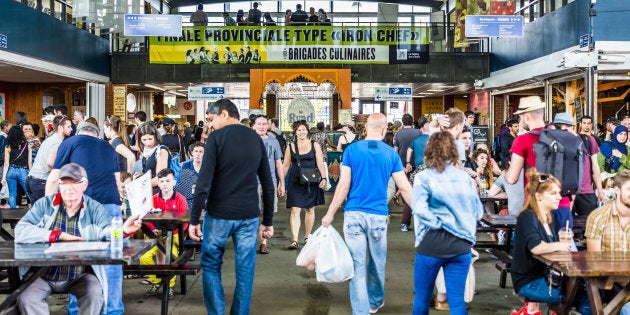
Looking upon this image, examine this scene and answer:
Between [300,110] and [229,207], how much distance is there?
1777 cm

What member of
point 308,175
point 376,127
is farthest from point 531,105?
point 308,175

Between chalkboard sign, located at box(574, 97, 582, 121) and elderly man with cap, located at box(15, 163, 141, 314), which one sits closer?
elderly man with cap, located at box(15, 163, 141, 314)

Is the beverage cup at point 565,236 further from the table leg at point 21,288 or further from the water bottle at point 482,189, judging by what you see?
the water bottle at point 482,189

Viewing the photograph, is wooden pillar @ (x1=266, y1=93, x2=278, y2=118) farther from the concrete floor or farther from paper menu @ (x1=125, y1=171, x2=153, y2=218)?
paper menu @ (x1=125, y1=171, x2=153, y2=218)

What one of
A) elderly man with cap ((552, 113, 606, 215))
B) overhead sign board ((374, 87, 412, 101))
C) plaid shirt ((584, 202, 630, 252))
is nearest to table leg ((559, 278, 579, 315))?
plaid shirt ((584, 202, 630, 252))

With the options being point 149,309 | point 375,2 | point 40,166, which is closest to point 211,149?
point 149,309

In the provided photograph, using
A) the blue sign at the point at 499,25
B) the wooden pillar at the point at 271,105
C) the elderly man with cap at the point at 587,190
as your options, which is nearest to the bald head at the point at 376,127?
the elderly man with cap at the point at 587,190

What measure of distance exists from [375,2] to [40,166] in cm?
2824

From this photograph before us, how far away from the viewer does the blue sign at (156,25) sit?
1661 centimetres

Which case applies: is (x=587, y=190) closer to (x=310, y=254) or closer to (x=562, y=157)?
(x=562, y=157)

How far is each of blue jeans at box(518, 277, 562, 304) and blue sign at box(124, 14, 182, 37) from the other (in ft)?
43.7

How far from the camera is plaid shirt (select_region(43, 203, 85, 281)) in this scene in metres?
4.91

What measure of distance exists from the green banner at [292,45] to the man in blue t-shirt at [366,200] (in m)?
15.5

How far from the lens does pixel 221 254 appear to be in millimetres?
5406
